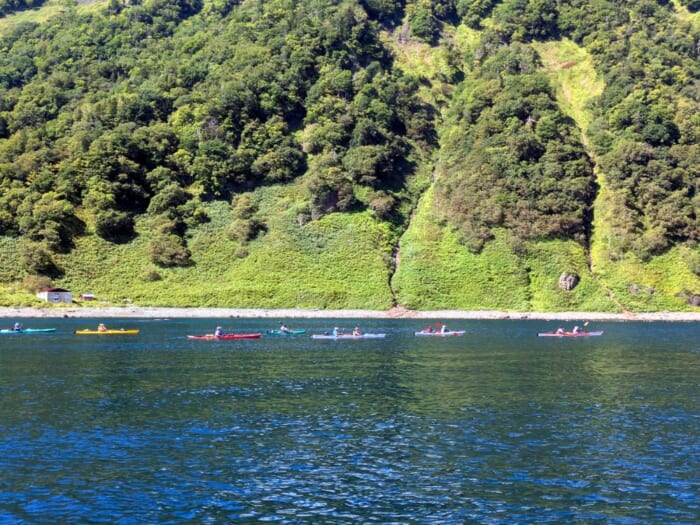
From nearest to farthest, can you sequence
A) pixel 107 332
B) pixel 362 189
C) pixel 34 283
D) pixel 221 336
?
pixel 221 336 < pixel 107 332 < pixel 34 283 < pixel 362 189

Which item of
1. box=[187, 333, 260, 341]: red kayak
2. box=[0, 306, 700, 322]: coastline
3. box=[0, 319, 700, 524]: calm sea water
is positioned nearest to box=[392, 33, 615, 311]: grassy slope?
box=[0, 306, 700, 322]: coastline

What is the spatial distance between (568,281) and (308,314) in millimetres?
50572

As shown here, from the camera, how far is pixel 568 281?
135250mm

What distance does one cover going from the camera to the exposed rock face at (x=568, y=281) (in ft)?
443

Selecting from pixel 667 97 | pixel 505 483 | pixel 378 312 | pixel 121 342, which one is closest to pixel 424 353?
pixel 121 342

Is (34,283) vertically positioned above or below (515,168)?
below

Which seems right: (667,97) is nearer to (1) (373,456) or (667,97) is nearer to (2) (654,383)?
(2) (654,383)

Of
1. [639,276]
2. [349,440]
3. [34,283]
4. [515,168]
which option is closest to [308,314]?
[34,283]

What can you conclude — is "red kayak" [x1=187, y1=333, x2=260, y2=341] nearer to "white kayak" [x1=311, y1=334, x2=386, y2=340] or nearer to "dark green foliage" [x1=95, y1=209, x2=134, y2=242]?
"white kayak" [x1=311, y1=334, x2=386, y2=340]

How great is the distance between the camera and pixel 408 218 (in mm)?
162000

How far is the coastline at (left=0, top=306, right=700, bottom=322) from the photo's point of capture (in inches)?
4926

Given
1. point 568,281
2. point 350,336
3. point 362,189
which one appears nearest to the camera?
point 350,336

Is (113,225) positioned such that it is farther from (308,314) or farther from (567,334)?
(567,334)

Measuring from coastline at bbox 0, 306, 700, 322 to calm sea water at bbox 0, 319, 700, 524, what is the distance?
60112 millimetres
